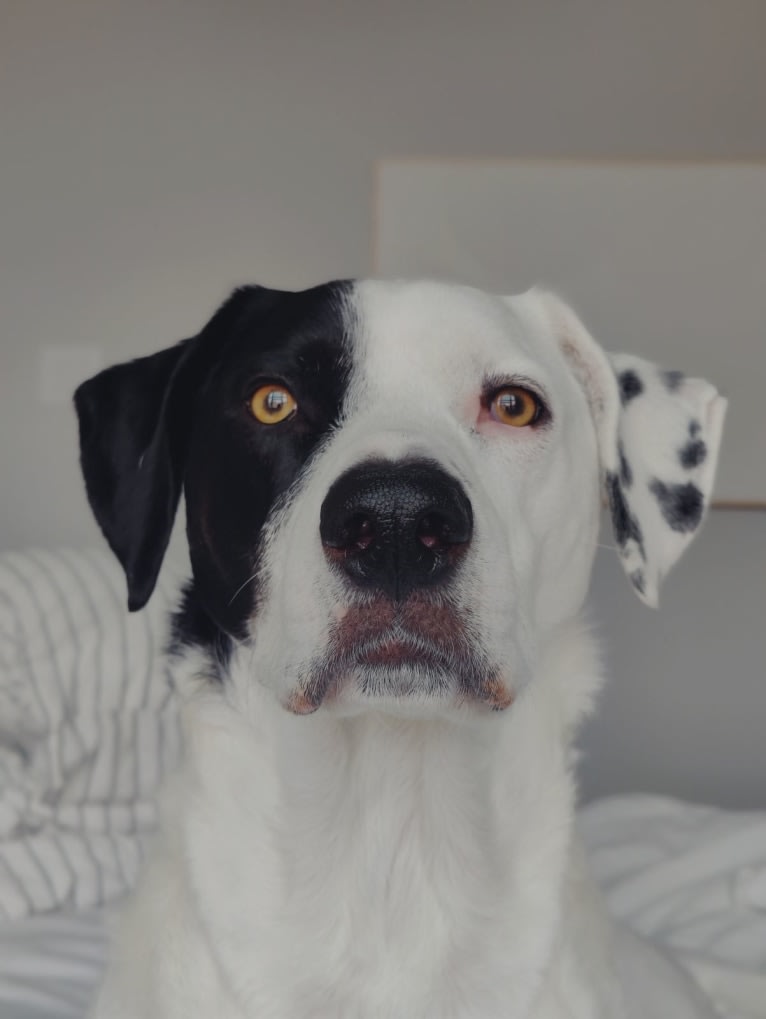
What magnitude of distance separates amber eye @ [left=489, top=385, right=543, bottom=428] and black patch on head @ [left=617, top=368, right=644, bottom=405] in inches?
7.2

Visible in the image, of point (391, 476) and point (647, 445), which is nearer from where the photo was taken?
point (391, 476)

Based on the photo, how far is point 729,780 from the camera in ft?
11.0

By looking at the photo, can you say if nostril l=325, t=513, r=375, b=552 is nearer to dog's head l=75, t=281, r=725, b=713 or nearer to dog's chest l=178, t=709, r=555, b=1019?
dog's head l=75, t=281, r=725, b=713

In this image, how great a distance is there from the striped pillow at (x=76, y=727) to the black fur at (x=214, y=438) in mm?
905

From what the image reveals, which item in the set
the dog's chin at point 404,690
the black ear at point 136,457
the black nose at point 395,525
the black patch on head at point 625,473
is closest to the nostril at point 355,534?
the black nose at point 395,525

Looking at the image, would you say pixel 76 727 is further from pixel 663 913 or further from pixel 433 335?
pixel 433 335

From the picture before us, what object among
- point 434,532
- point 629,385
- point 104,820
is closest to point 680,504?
point 629,385

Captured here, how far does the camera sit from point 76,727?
7.64ft

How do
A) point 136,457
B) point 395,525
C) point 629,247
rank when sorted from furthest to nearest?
point 629,247, point 136,457, point 395,525

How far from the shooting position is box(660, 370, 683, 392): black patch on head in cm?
136

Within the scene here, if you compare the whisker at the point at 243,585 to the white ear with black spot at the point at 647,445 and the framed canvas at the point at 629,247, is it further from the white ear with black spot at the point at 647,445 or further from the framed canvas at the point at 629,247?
the framed canvas at the point at 629,247

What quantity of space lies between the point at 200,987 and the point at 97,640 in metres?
1.41

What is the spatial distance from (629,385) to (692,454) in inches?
4.4

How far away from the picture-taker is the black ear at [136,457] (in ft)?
4.12
